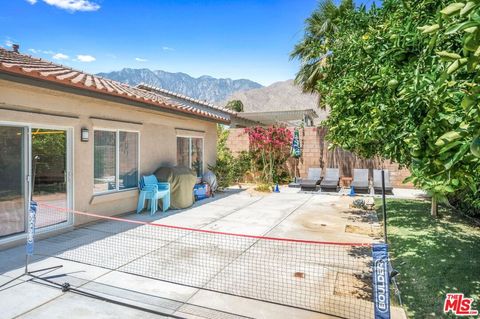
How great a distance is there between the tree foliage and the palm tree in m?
9.11

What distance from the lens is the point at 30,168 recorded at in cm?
812

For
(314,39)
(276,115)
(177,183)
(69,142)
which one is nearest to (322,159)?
(314,39)

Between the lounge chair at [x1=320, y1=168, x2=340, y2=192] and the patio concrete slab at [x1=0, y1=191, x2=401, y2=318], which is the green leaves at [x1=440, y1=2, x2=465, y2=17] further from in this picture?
the lounge chair at [x1=320, y1=168, x2=340, y2=192]

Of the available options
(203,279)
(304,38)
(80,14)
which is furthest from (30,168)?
(80,14)

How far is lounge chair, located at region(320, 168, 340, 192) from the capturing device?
17.1 metres

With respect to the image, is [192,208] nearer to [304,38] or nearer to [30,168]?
[30,168]

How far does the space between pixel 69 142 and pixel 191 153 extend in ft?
23.7

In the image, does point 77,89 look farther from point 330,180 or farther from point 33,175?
point 330,180

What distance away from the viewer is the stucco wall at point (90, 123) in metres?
7.90

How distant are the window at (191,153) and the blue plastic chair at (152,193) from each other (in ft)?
9.03

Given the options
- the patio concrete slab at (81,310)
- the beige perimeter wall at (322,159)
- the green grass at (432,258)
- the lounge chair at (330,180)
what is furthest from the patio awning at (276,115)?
the patio concrete slab at (81,310)

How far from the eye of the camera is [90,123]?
9891mm

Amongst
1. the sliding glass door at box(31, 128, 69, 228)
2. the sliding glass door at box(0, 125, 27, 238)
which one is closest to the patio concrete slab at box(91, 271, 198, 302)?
the sliding glass door at box(31, 128, 69, 228)

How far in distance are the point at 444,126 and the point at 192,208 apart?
11.0m
